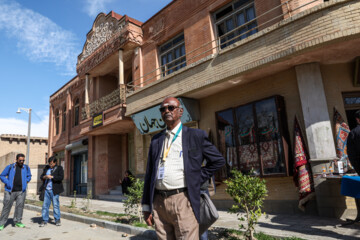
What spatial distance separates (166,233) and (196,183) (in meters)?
0.52

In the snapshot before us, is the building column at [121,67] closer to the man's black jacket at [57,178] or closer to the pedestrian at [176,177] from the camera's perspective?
the man's black jacket at [57,178]

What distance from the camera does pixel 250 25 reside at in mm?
8266

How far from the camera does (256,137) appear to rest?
7332 millimetres

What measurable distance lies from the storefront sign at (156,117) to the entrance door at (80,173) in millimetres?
7601

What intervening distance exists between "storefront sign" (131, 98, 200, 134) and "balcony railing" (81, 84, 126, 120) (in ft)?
4.87

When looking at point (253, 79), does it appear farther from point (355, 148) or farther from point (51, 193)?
point (51, 193)

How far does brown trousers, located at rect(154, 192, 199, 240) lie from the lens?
7.06ft

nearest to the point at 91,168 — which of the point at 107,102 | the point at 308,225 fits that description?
the point at 107,102

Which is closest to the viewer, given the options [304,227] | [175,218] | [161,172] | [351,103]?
[175,218]

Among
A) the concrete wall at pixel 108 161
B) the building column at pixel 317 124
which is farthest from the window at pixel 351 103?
the concrete wall at pixel 108 161

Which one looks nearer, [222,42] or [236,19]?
[236,19]

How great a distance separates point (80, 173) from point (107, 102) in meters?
6.67

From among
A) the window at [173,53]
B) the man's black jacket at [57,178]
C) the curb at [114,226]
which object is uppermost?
the window at [173,53]

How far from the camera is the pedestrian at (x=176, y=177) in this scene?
7.20 ft
